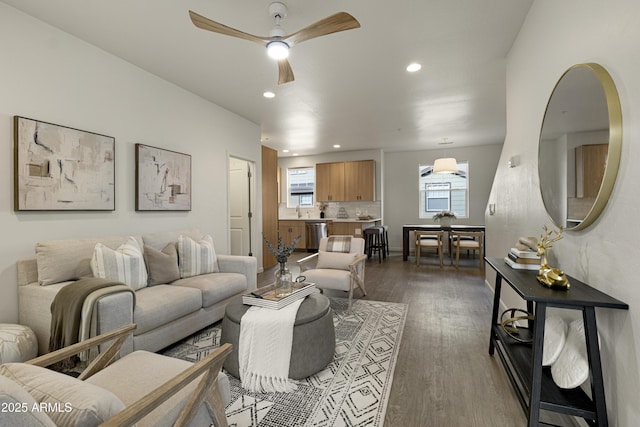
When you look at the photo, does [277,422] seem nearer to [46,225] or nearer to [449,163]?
[46,225]

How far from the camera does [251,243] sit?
17.4 feet

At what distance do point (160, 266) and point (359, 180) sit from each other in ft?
18.2

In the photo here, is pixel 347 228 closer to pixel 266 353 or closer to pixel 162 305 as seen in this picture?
pixel 162 305

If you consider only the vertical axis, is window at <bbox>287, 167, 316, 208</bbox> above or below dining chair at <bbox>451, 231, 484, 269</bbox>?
above

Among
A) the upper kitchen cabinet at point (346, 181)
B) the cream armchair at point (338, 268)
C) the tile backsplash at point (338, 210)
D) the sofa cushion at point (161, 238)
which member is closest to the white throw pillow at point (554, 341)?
the cream armchair at point (338, 268)

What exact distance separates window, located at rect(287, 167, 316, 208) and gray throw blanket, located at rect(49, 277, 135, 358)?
665 centimetres

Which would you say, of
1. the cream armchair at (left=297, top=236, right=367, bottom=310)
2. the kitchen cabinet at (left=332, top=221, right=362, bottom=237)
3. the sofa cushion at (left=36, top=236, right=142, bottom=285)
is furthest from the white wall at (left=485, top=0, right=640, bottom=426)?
the kitchen cabinet at (left=332, top=221, right=362, bottom=237)

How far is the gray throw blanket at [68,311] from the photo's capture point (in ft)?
6.03

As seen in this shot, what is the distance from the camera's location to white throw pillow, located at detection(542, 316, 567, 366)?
1466 millimetres

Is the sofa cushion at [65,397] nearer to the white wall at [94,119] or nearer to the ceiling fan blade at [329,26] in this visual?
the white wall at [94,119]

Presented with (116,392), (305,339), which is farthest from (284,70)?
(116,392)

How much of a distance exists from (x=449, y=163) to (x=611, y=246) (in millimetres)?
4968

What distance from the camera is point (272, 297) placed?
221 cm

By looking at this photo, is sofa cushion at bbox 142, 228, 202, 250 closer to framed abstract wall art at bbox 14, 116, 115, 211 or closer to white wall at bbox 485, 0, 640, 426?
framed abstract wall art at bbox 14, 116, 115, 211
